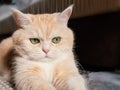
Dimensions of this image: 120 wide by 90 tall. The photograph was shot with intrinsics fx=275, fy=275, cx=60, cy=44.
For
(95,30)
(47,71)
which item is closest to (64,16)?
(47,71)

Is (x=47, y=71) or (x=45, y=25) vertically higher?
(x=45, y=25)

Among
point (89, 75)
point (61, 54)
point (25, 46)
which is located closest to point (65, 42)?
point (61, 54)

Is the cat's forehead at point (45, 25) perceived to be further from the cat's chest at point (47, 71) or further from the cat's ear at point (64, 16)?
the cat's chest at point (47, 71)

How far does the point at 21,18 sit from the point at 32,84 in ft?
0.86

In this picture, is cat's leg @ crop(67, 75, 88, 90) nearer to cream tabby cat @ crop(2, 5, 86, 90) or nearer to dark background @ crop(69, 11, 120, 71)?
cream tabby cat @ crop(2, 5, 86, 90)

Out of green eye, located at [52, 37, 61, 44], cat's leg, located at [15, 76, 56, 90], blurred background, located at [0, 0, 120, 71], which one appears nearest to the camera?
cat's leg, located at [15, 76, 56, 90]

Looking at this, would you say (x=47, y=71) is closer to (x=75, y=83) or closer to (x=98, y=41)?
(x=75, y=83)

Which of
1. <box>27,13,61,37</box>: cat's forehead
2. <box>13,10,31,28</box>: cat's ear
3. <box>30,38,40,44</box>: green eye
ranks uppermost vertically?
<box>13,10,31,28</box>: cat's ear

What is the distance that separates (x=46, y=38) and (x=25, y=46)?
0.09 meters

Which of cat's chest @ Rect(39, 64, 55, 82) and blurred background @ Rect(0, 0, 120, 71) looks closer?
cat's chest @ Rect(39, 64, 55, 82)

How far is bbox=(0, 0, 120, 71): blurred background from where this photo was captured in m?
1.35

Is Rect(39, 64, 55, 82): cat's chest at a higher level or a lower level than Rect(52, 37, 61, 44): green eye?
lower

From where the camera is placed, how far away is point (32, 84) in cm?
100

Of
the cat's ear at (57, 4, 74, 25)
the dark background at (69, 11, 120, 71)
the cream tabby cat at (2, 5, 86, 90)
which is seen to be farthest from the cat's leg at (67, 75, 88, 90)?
the dark background at (69, 11, 120, 71)
